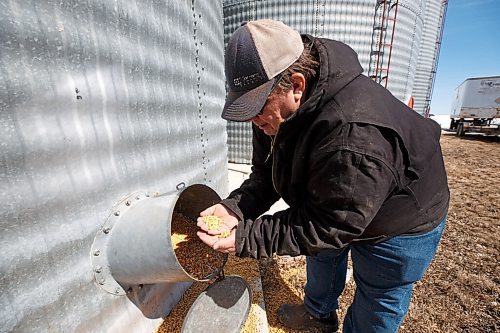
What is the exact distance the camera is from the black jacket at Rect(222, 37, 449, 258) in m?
1.20

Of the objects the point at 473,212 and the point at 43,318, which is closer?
the point at 43,318

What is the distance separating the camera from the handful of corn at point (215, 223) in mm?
1540

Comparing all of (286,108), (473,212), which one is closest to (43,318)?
(286,108)

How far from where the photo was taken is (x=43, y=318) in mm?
1273

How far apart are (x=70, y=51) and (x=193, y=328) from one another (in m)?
1.77

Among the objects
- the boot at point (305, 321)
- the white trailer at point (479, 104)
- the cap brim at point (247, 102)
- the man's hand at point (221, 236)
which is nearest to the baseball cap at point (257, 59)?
the cap brim at point (247, 102)

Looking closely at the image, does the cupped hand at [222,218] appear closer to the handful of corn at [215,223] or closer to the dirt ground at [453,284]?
the handful of corn at [215,223]

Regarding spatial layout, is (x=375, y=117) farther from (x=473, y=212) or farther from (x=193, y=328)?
(x=473, y=212)

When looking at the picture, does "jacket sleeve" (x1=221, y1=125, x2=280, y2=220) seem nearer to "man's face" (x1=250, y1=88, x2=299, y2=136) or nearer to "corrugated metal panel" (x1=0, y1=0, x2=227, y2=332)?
"man's face" (x1=250, y1=88, x2=299, y2=136)

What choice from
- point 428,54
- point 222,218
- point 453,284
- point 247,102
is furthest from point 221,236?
point 428,54

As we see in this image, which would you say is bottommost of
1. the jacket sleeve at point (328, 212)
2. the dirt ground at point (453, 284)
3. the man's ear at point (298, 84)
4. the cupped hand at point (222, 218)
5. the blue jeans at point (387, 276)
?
the dirt ground at point (453, 284)

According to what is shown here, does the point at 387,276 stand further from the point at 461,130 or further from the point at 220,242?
the point at 461,130

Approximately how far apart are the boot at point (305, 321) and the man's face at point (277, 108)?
176cm

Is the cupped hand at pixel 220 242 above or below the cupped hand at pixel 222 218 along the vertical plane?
below
